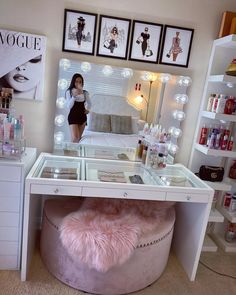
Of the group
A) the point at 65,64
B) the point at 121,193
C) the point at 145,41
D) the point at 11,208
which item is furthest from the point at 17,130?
the point at 145,41

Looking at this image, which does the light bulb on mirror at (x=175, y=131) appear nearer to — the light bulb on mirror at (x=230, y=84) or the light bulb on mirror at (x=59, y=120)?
the light bulb on mirror at (x=230, y=84)

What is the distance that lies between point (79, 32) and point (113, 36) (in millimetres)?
254

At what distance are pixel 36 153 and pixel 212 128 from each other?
1.45m

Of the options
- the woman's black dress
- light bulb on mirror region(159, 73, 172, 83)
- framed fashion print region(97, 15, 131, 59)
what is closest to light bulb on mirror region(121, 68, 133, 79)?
framed fashion print region(97, 15, 131, 59)

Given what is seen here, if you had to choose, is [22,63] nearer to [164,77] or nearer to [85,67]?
[85,67]

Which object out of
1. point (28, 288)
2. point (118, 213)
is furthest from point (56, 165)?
point (28, 288)

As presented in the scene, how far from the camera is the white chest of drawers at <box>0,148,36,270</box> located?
171 cm

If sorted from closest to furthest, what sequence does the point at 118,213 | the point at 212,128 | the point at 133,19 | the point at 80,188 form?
1. the point at 80,188
2. the point at 118,213
3. the point at 133,19
4. the point at 212,128

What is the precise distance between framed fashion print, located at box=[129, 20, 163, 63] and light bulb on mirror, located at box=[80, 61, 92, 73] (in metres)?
0.33

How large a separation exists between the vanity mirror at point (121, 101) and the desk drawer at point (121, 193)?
585 mm

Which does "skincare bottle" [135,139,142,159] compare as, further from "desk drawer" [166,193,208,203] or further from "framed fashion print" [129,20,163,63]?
"framed fashion print" [129,20,163,63]

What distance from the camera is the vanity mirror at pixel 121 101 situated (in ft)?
6.84

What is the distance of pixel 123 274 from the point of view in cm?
174

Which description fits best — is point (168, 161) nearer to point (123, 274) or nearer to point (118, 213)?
point (118, 213)
